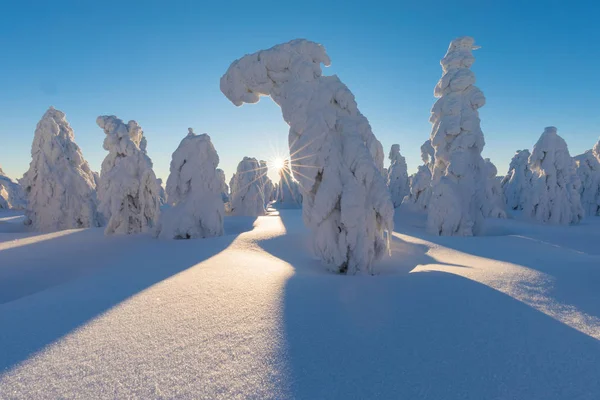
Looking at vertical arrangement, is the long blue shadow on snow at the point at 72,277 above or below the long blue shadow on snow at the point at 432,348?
below

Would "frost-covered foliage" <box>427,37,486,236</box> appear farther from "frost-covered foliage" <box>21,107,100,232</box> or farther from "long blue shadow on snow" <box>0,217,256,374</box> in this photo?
"frost-covered foliage" <box>21,107,100,232</box>

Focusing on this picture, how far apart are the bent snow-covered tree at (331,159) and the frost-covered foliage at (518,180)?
3134cm

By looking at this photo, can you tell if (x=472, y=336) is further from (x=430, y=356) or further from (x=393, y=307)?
(x=393, y=307)

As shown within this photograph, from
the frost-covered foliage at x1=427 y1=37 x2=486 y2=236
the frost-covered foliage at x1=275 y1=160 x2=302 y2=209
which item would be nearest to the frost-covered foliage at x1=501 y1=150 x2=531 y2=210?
the frost-covered foliage at x1=427 y1=37 x2=486 y2=236

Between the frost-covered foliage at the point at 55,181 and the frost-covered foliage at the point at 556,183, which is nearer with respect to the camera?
the frost-covered foliage at the point at 55,181

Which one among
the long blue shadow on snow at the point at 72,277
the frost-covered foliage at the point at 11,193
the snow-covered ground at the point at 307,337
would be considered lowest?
the long blue shadow on snow at the point at 72,277

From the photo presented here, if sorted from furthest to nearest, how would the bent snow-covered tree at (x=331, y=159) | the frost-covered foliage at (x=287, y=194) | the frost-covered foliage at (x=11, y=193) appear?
the frost-covered foliage at (x=287, y=194) → the frost-covered foliage at (x=11, y=193) → the bent snow-covered tree at (x=331, y=159)

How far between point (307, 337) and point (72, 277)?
5.44 m

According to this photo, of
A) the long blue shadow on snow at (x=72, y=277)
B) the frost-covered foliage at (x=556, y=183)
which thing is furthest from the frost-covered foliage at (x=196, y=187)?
the frost-covered foliage at (x=556, y=183)

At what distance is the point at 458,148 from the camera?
13.6 metres

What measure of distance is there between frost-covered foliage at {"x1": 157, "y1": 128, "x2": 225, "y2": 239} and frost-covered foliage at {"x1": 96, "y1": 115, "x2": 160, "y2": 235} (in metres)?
1.29

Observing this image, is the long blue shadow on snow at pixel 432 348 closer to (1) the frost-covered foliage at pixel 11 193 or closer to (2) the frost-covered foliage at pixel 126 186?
(2) the frost-covered foliage at pixel 126 186

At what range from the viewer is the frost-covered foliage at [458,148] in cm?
1276

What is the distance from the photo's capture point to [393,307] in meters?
2.98
